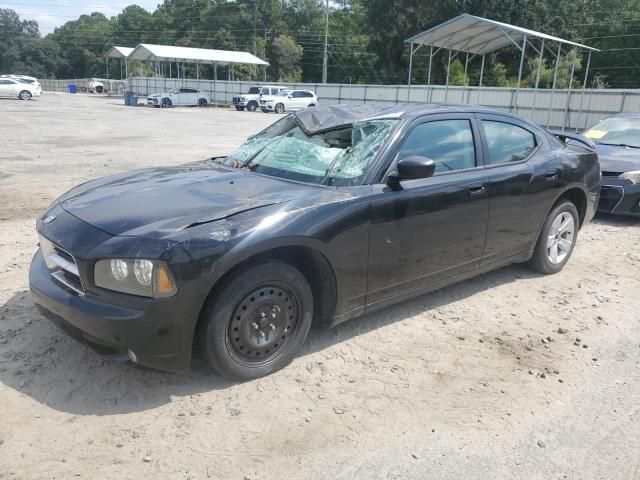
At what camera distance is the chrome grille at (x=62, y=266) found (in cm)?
306

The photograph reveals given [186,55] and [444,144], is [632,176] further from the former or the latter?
[186,55]

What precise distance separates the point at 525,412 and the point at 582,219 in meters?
3.20

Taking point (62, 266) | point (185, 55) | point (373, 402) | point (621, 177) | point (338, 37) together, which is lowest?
point (373, 402)

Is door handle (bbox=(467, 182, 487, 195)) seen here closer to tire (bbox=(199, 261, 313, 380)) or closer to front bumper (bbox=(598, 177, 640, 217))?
tire (bbox=(199, 261, 313, 380))

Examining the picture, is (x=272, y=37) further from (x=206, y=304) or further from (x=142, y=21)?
(x=206, y=304)

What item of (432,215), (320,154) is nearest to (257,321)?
(320,154)

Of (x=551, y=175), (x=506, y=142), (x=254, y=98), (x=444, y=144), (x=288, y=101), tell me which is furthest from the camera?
(x=254, y=98)

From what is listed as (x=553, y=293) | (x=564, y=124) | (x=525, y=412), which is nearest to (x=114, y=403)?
(x=525, y=412)

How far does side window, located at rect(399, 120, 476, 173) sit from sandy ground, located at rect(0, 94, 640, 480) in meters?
1.21

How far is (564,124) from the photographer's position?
2214 cm

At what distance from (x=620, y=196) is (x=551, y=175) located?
10.9ft

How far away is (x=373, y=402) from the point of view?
3221mm

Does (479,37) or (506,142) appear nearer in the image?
(506,142)

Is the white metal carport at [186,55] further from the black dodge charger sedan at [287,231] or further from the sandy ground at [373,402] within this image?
the black dodge charger sedan at [287,231]
